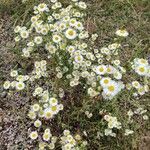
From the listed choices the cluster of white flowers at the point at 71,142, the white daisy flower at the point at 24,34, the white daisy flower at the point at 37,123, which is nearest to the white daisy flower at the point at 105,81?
the cluster of white flowers at the point at 71,142

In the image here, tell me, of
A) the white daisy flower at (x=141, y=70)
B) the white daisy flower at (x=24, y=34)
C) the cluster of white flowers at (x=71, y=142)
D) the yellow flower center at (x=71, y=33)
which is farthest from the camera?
the white daisy flower at (x=24, y=34)

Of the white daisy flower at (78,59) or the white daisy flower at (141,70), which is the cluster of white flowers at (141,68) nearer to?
the white daisy flower at (141,70)

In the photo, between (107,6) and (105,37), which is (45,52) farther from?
(107,6)

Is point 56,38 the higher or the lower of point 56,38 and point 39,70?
the higher

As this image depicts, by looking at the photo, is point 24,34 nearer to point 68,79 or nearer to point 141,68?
point 68,79

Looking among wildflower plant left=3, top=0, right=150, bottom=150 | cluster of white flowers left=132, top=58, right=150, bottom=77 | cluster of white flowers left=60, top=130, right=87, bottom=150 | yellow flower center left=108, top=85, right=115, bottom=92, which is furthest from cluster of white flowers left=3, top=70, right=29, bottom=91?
cluster of white flowers left=132, top=58, right=150, bottom=77

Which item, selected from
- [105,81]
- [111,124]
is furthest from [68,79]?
[111,124]

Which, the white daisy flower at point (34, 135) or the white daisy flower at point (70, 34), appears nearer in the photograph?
the white daisy flower at point (34, 135)
